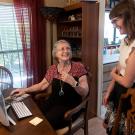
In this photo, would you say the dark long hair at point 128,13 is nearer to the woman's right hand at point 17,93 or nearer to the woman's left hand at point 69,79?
the woman's left hand at point 69,79

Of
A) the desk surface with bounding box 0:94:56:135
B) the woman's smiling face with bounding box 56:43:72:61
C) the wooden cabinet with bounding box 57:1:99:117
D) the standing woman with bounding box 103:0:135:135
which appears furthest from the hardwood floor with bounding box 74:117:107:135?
the desk surface with bounding box 0:94:56:135

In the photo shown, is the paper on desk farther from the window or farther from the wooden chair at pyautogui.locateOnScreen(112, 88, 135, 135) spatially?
the window

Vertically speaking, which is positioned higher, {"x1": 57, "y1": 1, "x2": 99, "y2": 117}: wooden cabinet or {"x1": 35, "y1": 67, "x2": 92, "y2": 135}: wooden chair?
{"x1": 57, "y1": 1, "x2": 99, "y2": 117}: wooden cabinet

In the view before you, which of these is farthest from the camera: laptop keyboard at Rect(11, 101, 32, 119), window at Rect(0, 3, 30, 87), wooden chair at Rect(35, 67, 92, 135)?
window at Rect(0, 3, 30, 87)

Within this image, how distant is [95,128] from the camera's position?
8.63ft

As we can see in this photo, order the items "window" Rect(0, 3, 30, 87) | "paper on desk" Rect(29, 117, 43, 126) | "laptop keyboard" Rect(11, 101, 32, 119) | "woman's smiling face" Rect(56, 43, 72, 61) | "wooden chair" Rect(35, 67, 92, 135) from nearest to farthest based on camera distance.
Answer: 1. "paper on desk" Rect(29, 117, 43, 126)
2. "laptop keyboard" Rect(11, 101, 32, 119)
3. "wooden chair" Rect(35, 67, 92, 135)
4. "woman's smiling face" Rect(56, 43, 72, 61)
5. "window" Rect(0, 3, 30, 87)

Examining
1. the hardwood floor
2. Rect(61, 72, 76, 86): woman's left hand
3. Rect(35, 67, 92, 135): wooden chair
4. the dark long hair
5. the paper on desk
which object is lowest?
the hardwood floor

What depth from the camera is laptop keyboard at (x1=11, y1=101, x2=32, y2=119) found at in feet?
4.67

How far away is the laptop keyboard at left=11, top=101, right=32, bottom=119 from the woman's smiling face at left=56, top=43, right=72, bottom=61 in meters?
0.65

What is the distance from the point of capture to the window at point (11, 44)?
2.88m

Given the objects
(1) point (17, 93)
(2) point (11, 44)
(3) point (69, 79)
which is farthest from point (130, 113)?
(2) point (11, 44)

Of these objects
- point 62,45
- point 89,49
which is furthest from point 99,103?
point 62,45

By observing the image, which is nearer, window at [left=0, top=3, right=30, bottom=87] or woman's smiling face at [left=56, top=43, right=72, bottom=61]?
woman's smiling face at [left=56, top=43, right=72, bottom=61]

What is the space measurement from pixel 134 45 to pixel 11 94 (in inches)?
50.1
